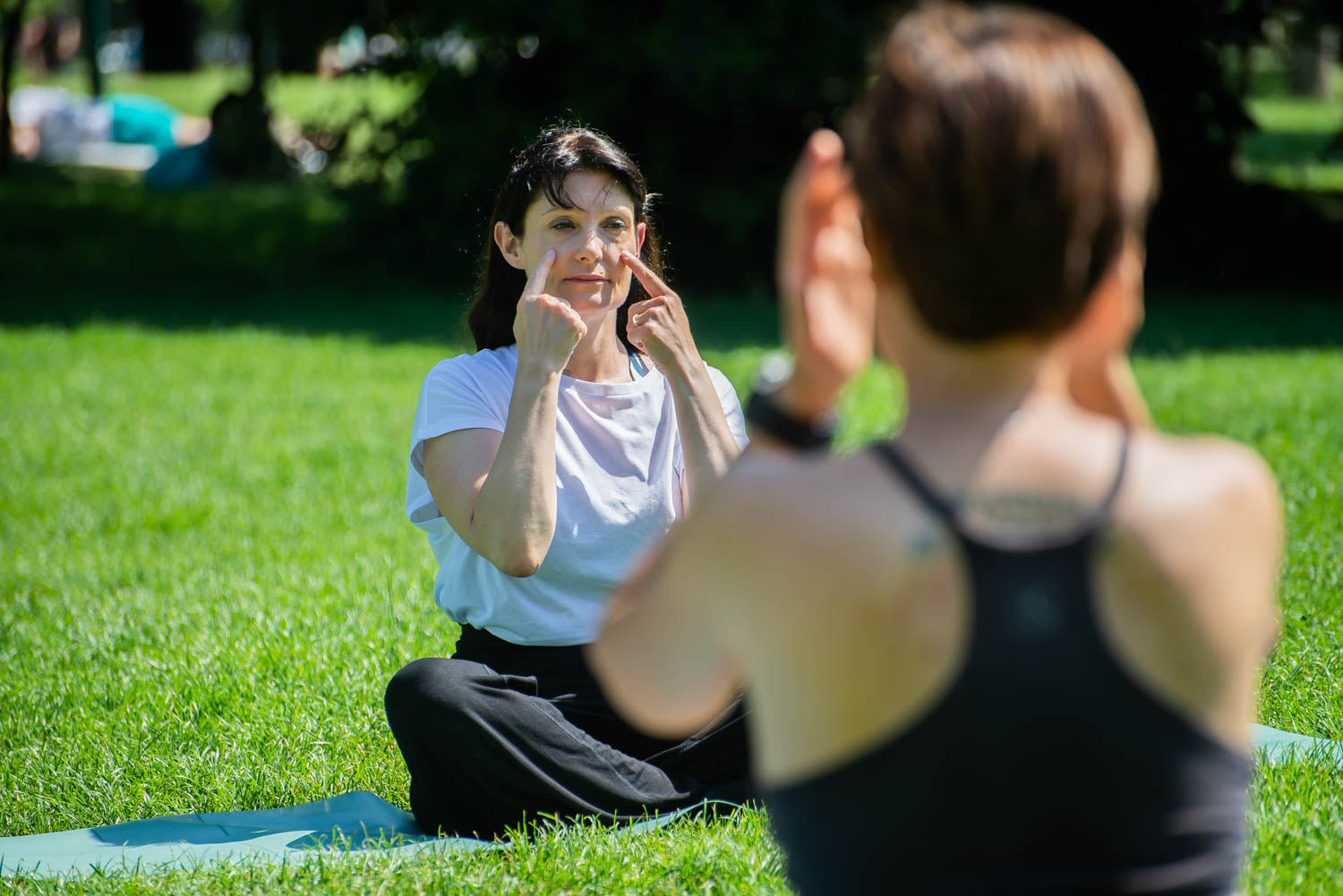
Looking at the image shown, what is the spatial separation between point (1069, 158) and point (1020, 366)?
0.70ft

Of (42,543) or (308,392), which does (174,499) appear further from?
(308,392)

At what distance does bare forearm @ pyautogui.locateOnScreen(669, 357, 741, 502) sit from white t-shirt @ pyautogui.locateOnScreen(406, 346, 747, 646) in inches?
5.8

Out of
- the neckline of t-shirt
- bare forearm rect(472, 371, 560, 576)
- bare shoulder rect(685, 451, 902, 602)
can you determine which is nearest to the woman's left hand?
the neckline of t-shirt

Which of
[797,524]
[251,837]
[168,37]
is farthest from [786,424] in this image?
[168,37]

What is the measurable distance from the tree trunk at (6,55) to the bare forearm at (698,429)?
1814 cm

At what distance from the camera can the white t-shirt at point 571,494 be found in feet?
10.8

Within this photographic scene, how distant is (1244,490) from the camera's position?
1398 mm

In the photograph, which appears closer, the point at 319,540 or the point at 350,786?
the point at 350,786

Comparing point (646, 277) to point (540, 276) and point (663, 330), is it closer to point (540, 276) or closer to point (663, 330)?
point (663, 330)

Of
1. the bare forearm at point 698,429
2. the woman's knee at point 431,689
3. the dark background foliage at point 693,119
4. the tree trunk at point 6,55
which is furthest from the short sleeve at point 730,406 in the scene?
the tree trunk at point 6,55

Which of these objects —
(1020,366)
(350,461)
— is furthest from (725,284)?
(1020,366)

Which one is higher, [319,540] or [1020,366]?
[1020,366]

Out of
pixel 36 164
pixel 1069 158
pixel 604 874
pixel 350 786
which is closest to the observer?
pixel 1069 158

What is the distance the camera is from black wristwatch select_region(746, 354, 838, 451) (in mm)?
1465
